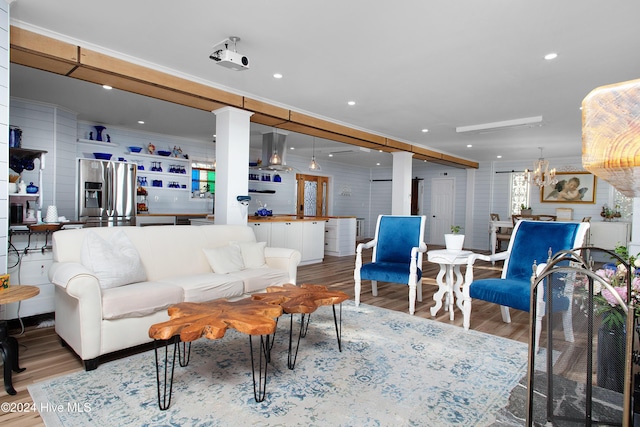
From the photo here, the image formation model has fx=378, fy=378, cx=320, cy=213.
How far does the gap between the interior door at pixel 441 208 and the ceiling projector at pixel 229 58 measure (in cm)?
949

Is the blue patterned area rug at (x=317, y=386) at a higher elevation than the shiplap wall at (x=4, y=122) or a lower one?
lower

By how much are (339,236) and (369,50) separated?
5.30 metres

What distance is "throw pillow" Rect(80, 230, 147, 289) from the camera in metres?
2.89

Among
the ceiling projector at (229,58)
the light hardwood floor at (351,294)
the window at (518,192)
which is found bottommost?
the light hardwood floor at (351,294)

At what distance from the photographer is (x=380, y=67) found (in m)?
3.83

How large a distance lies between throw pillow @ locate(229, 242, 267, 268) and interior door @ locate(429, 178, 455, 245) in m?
8.51

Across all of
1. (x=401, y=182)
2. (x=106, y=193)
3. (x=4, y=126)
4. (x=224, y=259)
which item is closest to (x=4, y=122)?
(x=4, y=126)

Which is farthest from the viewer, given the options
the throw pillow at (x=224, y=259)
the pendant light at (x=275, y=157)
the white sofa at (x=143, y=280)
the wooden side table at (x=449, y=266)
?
the pendant light at (x=275, y=157)

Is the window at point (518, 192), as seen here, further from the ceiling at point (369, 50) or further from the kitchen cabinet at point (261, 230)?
the kitchen cabinet at point (261, 230)

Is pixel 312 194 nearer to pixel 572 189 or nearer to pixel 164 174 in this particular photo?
pixel 164 174

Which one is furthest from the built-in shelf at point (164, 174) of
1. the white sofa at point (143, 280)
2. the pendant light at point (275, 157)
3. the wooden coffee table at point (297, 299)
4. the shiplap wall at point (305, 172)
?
the wooden coffee table at point (297, 299)

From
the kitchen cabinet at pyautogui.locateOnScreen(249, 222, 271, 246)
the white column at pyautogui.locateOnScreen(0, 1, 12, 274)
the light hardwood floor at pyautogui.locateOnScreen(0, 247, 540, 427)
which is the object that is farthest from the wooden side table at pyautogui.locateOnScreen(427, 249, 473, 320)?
the white column at pyautogui.locateOnScreen(0, 1, 12, 274)

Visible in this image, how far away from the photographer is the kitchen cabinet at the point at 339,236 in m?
8.36

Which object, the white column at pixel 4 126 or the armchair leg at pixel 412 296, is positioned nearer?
the white column at pixel 4 126
